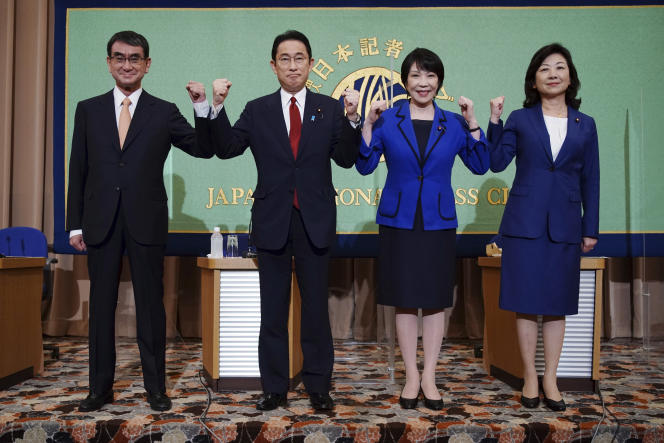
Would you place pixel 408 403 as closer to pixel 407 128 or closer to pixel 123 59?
pixel 407 128

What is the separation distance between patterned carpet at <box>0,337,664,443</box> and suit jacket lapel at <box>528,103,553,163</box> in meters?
1.13

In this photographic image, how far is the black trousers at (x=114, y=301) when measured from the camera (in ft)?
8.20

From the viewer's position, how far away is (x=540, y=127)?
2572 millimetres

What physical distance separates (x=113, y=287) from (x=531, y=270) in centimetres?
183

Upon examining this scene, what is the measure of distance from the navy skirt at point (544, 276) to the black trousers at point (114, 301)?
1587 mm

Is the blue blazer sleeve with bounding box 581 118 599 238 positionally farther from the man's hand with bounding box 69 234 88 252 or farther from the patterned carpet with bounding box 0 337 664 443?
the man's hand with bounding box 69 234 88 252

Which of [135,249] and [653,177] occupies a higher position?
[653,177]

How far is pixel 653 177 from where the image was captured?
413cm

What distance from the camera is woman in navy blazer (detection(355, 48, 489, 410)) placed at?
8.19ft

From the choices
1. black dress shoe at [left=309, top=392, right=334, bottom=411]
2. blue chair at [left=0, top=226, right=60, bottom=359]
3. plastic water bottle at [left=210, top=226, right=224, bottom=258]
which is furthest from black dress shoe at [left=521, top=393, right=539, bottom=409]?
blue chair at [left=0, top=226, right=60, bottom=359]

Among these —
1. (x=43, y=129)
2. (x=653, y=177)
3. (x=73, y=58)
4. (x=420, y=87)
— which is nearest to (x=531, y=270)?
(x=420, y=87)

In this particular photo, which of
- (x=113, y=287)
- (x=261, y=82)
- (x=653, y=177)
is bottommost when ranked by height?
(x=113, y=287)

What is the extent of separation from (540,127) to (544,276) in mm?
654

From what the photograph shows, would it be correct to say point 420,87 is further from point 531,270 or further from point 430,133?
point 531,270
